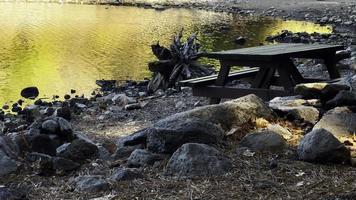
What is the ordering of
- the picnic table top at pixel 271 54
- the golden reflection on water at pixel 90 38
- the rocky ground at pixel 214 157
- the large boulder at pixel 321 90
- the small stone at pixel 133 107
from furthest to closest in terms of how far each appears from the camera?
1. the golden reflection on water at pixel 90 38
2. the small stone at pixel 133 107
3. the picnic table top at pixel 271 54
4. the large boulder at pixel 321 90
5. the rocky ground at pixel 214 157

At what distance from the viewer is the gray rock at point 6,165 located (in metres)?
5.49

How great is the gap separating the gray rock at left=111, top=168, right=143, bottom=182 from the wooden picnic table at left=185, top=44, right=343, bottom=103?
390cm

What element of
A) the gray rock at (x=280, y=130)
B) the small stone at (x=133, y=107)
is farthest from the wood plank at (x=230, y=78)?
the gray rock at (x=280, y=130)

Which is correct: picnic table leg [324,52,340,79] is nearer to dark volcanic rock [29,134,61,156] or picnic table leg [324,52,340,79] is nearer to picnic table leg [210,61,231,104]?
picnic table leg [210,61,231,104]

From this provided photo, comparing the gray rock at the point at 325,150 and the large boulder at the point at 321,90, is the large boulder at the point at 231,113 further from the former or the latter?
the gray rock at the point at 325,150

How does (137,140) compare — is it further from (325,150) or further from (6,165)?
(325,150)

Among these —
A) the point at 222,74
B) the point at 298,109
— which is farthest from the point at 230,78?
the point at 298,109

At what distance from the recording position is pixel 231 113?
6.12 m

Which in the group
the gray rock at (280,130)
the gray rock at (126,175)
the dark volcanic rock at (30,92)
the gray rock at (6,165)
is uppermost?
the gray rock at (280,130)

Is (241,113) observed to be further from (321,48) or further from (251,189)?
(321,48)

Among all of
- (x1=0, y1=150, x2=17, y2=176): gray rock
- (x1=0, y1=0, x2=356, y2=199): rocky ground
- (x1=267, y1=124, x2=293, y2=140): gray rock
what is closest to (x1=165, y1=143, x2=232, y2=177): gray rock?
(x1=0, y1=0, x2=356, y2=199): rocky ground

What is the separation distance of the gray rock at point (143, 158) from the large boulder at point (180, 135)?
114 millimetres

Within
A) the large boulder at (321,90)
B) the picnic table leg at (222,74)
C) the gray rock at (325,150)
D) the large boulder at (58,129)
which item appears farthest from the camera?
the picnic table leg at (222,74)

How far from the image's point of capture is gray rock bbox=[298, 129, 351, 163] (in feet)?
16.2
